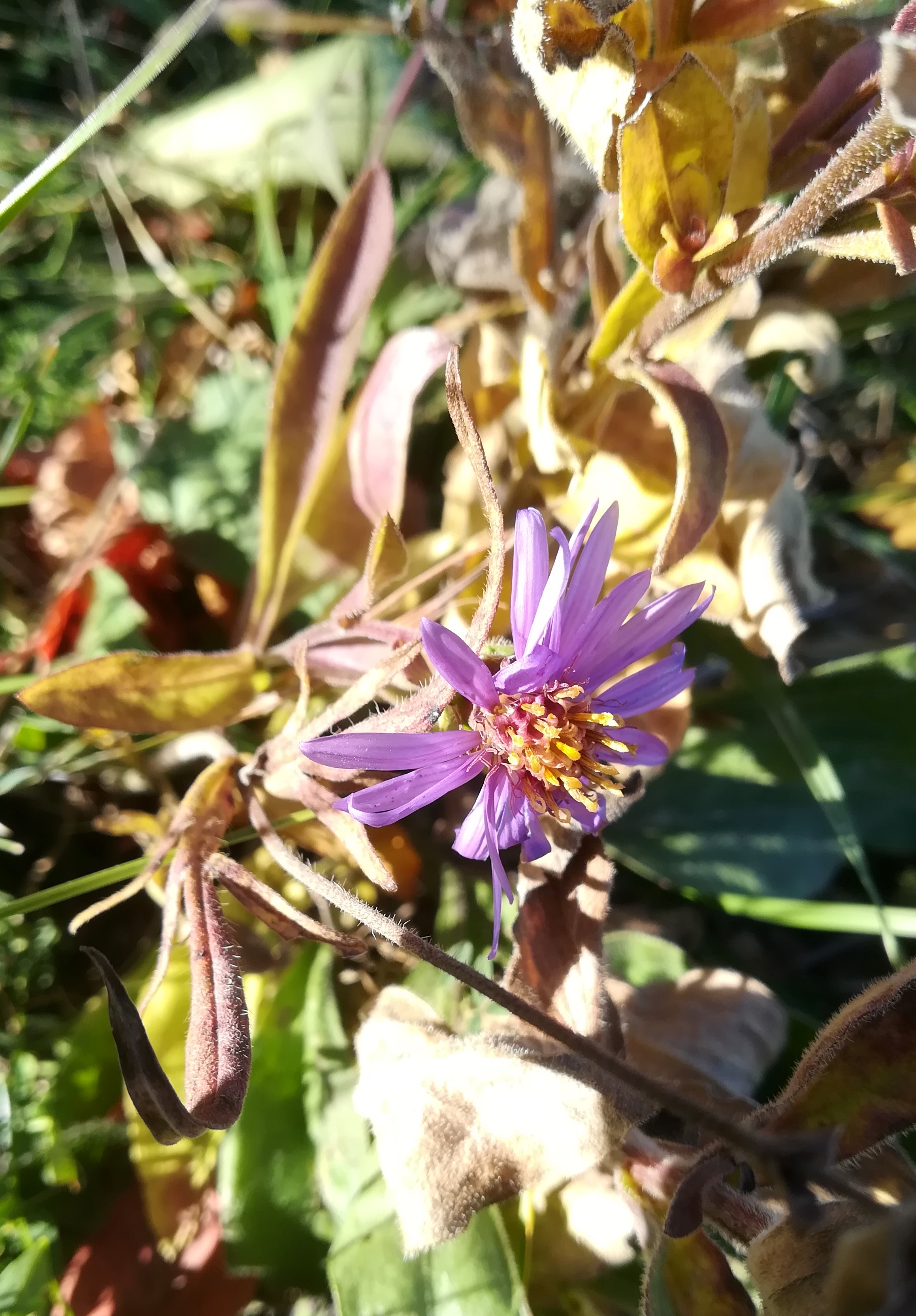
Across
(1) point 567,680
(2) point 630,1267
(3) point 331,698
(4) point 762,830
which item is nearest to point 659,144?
(1) point 567,680

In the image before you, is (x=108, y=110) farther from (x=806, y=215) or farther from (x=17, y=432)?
(x=806, y=215)

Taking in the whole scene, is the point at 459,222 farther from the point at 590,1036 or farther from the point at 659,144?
the point at 590,1036

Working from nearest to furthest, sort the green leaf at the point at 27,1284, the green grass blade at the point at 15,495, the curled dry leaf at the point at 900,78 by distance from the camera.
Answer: the curled dry leaf at the point at 900,78, the green leaf at the point at 27,1284, the green grass blade at the point at 15,495

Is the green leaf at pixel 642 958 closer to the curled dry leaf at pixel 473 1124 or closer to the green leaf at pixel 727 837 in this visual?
the green leaf at pixel 727 837

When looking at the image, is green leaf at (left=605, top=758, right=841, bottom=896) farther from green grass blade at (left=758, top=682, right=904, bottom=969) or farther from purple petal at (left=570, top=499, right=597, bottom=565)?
purple petal at (left=570, top=499, right=597, bottom=565)

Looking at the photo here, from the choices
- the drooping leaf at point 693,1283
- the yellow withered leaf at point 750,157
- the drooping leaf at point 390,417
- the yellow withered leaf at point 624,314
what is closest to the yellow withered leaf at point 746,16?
the yellow withered leaf at point 750,157

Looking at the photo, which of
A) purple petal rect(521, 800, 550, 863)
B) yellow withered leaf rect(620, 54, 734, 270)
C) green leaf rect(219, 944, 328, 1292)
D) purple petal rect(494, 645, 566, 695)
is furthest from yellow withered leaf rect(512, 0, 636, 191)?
green leaf rect(219, 944, 328, 1292)

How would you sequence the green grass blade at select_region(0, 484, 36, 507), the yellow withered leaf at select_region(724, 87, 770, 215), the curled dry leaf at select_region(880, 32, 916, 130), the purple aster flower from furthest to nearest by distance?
the green grass blade at select_region(0, 484, 36, 507) < the yellow withered leaf at select_region(724, 87, 770, 215) < the purple aster flower < the curled dry leaf at select_region(880, 32, 916, 130)
